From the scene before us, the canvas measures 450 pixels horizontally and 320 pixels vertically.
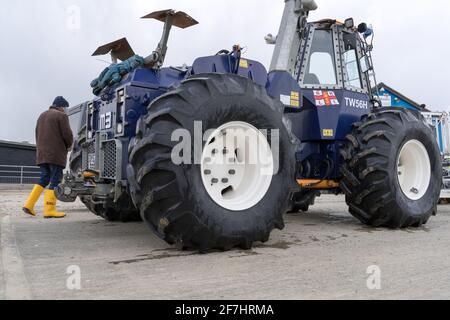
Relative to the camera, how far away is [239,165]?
13.9 ft

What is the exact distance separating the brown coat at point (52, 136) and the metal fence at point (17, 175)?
1504 centimetres

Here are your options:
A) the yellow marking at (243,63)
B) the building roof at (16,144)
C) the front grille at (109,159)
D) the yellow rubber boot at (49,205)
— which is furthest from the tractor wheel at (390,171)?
the building roof at (16,144)

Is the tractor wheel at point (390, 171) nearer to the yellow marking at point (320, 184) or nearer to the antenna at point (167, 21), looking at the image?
the yellow marking at point (320, 184)

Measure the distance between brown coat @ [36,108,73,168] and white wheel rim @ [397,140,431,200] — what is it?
15.1 feet

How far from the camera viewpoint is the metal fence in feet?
63.0

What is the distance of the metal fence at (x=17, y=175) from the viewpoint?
19.2 m

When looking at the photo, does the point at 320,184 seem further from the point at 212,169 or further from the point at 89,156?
the point at 89,156

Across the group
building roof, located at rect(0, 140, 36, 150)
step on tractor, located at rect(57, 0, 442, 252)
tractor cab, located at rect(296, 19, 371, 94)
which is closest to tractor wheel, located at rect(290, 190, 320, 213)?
step on tractor, located at rect(57, 0, 442, 252)

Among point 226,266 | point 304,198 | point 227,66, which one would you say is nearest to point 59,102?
point 227,66

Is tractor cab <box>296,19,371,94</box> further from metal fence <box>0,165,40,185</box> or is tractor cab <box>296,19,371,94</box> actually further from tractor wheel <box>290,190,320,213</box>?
metal fence <box>0,165,40,185</box>

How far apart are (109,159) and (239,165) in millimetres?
1463

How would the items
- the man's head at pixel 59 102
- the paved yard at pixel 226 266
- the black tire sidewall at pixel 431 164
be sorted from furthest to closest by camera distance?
the man's head at pixel 59 102 → the black tire sidewall at pixel 431 164 → the paved yard at pixel 226 266
